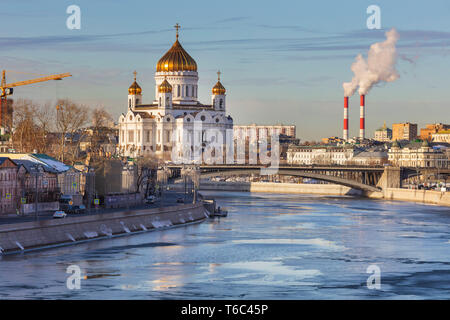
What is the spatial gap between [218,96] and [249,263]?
83.4 m

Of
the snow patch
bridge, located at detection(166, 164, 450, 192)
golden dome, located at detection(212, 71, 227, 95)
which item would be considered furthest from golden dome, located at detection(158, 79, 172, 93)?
the snow patch

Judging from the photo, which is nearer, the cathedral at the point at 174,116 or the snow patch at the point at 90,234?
the snow patch at the point at 90,234

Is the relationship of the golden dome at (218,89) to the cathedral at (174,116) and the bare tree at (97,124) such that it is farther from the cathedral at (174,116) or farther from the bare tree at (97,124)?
the bare tree at (97,124)

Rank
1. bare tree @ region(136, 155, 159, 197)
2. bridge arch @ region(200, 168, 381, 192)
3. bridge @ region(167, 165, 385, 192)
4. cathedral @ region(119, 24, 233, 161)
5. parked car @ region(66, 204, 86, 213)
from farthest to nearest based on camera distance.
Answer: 1. cathedral @ region(119, 24, 233, 161)
2. bridge @ region(167, 165, 385, 192)
3. bridge arch @ region(200, 168, 381, 192)
4. bare tree @ region(136, 155, 159, 197)
5. parked car @ region(66, 204, 86, 213)

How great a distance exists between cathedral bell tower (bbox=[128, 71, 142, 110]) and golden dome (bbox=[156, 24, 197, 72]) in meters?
5.41

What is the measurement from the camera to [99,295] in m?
29.7

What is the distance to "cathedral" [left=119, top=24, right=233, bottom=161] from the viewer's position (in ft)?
381

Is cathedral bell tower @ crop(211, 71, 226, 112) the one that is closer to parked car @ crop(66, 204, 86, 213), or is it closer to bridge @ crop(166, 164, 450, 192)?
bridge @ crop(166, 164, 450, 192)

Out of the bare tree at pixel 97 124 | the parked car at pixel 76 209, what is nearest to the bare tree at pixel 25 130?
the bare tree at pixel 97 124

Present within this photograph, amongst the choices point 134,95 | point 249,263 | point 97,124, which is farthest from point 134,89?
point 249,263

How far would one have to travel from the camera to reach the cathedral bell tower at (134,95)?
120938mm

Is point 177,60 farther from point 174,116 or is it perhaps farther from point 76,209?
point 76,209

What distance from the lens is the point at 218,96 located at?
392ft

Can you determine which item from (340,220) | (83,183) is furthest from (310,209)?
(83,183)
